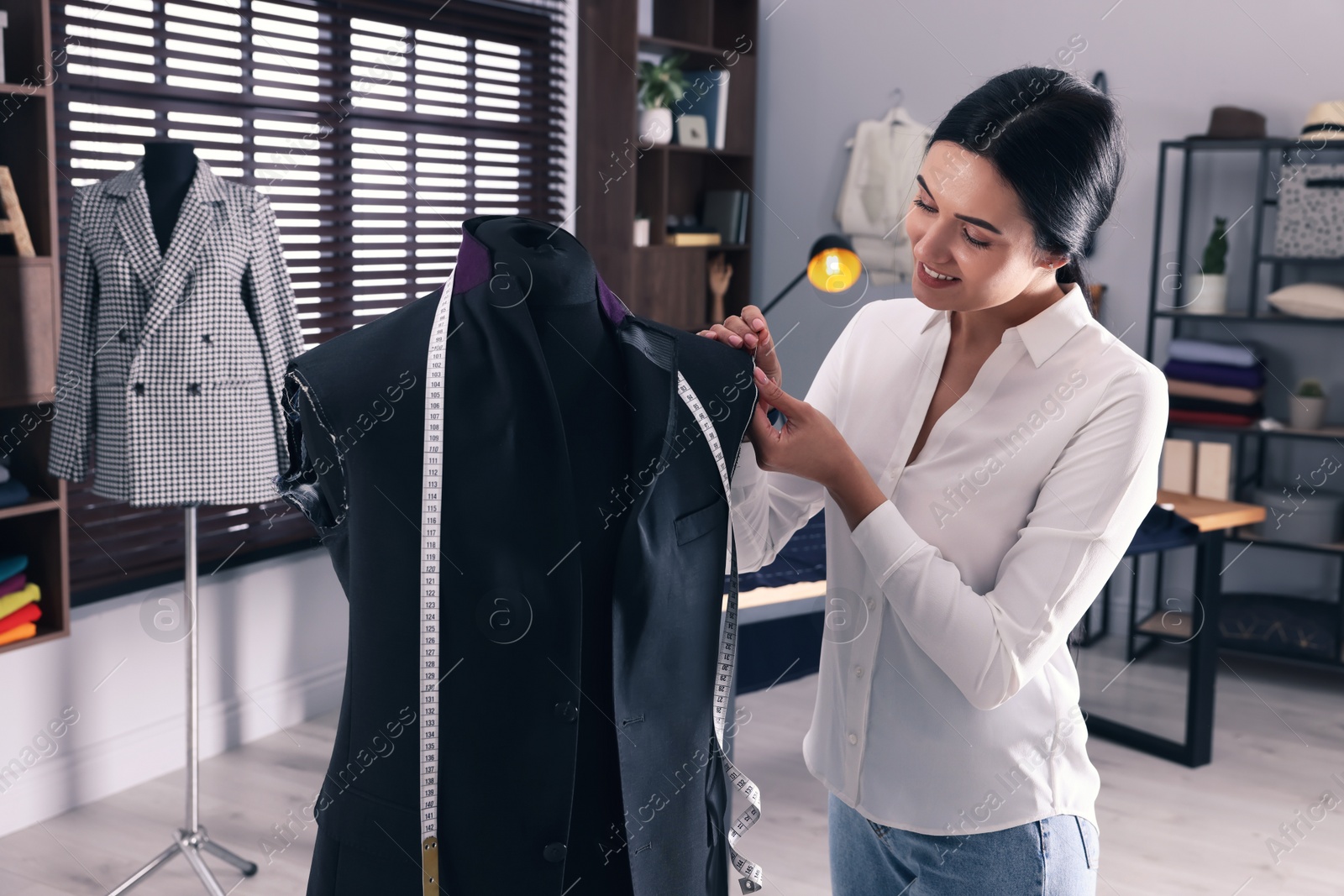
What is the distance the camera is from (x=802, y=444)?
3.60ft

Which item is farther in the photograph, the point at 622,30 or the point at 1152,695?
the point at 622,30

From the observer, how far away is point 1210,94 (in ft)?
14.6

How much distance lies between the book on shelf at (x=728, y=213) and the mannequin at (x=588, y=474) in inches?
163

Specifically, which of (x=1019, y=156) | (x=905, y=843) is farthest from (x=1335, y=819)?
(x=1019, y=156)

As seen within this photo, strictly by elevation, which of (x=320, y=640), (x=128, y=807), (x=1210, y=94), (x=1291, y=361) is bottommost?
(x=128, y=807)

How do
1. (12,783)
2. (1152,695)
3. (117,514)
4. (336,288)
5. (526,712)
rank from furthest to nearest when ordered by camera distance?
1. (1152,695)
2. (336,288)
3. (117,514)
4. (12,783)
5. (526,712)

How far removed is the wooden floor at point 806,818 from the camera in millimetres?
2742

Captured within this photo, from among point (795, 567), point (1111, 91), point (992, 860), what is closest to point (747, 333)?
point (992, 860)

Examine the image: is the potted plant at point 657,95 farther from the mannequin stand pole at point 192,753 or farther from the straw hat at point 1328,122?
the mannequin stand pole at point 192,753

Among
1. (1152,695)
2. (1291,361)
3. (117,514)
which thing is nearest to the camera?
(117,514)

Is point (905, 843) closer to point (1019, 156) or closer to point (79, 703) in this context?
point (1019, 156)

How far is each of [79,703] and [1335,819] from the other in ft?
10.9

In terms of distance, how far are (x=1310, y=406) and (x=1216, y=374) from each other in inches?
13.1

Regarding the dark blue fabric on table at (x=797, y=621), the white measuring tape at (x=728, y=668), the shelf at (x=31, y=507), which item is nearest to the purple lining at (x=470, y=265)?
the white measuring tape at (x=728, y=668)
